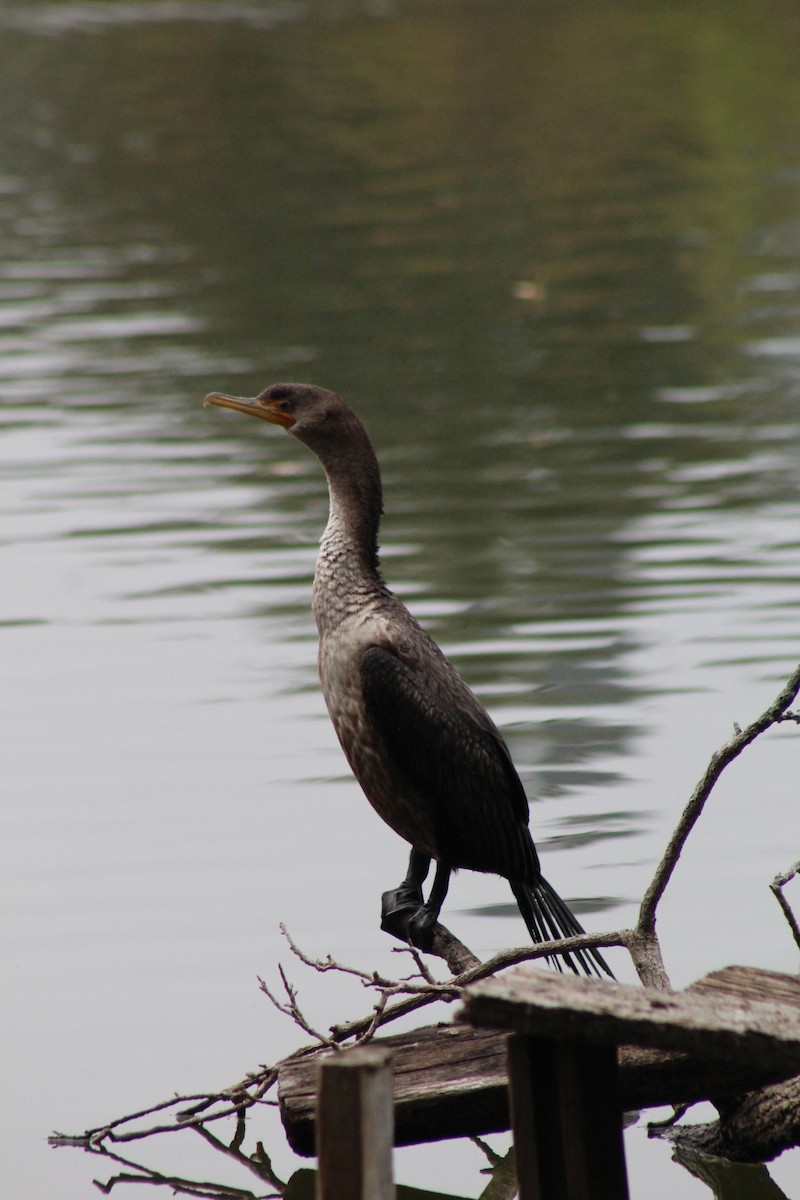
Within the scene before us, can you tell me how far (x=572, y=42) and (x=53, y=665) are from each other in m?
22.2

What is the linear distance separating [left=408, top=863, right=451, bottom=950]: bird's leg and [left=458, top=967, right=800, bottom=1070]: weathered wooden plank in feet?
3.96

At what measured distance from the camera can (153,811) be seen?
634 centimetres

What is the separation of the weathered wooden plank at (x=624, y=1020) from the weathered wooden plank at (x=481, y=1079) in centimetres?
68

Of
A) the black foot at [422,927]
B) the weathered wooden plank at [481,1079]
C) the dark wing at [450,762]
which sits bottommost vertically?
the weathered wooden plank at [481,1079]

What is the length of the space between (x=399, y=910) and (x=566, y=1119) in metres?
1.22

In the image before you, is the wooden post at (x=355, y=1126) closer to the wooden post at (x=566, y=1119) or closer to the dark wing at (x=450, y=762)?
the wooden post at (x=566, y=1119)

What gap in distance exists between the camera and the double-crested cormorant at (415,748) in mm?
4246

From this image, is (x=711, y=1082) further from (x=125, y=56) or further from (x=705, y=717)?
(x=125, y=56)

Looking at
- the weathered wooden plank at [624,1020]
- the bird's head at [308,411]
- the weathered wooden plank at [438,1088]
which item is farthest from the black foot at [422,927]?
the weathered wooden plank at [624,1020]

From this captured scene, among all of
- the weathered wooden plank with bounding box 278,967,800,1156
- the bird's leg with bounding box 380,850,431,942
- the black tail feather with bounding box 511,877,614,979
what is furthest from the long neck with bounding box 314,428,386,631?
the weathered wooden plank with bounding box 278,967,800,1156

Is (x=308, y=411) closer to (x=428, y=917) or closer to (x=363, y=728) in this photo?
(x=363, y=728)

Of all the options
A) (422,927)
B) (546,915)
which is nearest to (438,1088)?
(422,927)

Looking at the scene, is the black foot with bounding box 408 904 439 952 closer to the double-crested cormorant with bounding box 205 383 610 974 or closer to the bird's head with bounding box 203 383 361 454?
the double-crested cormorant with bounding box 205 383 610 974

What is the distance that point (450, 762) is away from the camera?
14.0 ft
